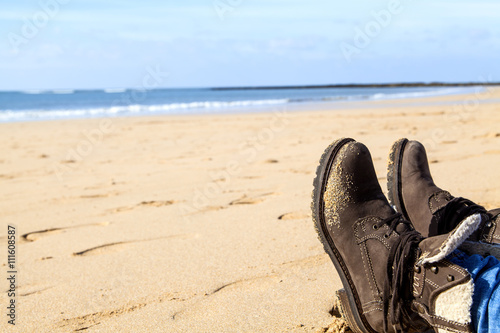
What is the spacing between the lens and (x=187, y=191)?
124 inches

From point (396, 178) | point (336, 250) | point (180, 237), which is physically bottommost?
point (180, 237)

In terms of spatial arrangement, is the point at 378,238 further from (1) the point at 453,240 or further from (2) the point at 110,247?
(2) the point at 110,247

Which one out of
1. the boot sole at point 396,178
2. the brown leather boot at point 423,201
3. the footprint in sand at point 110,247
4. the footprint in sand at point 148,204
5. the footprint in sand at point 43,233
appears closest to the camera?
the brown leather boot at point 423,201

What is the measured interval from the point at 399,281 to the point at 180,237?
1.26m

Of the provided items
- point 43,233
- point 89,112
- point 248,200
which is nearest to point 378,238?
point 248,200

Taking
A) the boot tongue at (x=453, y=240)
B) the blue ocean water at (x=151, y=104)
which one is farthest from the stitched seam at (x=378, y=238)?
the blue ocean water at (x=151, y=104)

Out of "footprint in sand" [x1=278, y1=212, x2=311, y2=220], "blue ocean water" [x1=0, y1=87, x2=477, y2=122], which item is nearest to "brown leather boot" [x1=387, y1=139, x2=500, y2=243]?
"footprint in sand" [x1=278, y1=212, x2=311, y2=220]

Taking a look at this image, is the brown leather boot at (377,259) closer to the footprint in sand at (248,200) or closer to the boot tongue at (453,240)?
the boot tongue at (453,240)

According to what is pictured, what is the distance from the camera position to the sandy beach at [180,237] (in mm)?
1478

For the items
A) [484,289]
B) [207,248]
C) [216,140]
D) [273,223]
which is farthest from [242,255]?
[216,140]

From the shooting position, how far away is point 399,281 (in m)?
1.20

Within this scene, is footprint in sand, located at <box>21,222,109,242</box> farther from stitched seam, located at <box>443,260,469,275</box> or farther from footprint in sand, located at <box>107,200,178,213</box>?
stitched seam, located at <box>443,260,469,275</box>

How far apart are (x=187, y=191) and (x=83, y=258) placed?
1.21 meters

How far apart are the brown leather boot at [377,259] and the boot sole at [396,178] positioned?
0.31m
